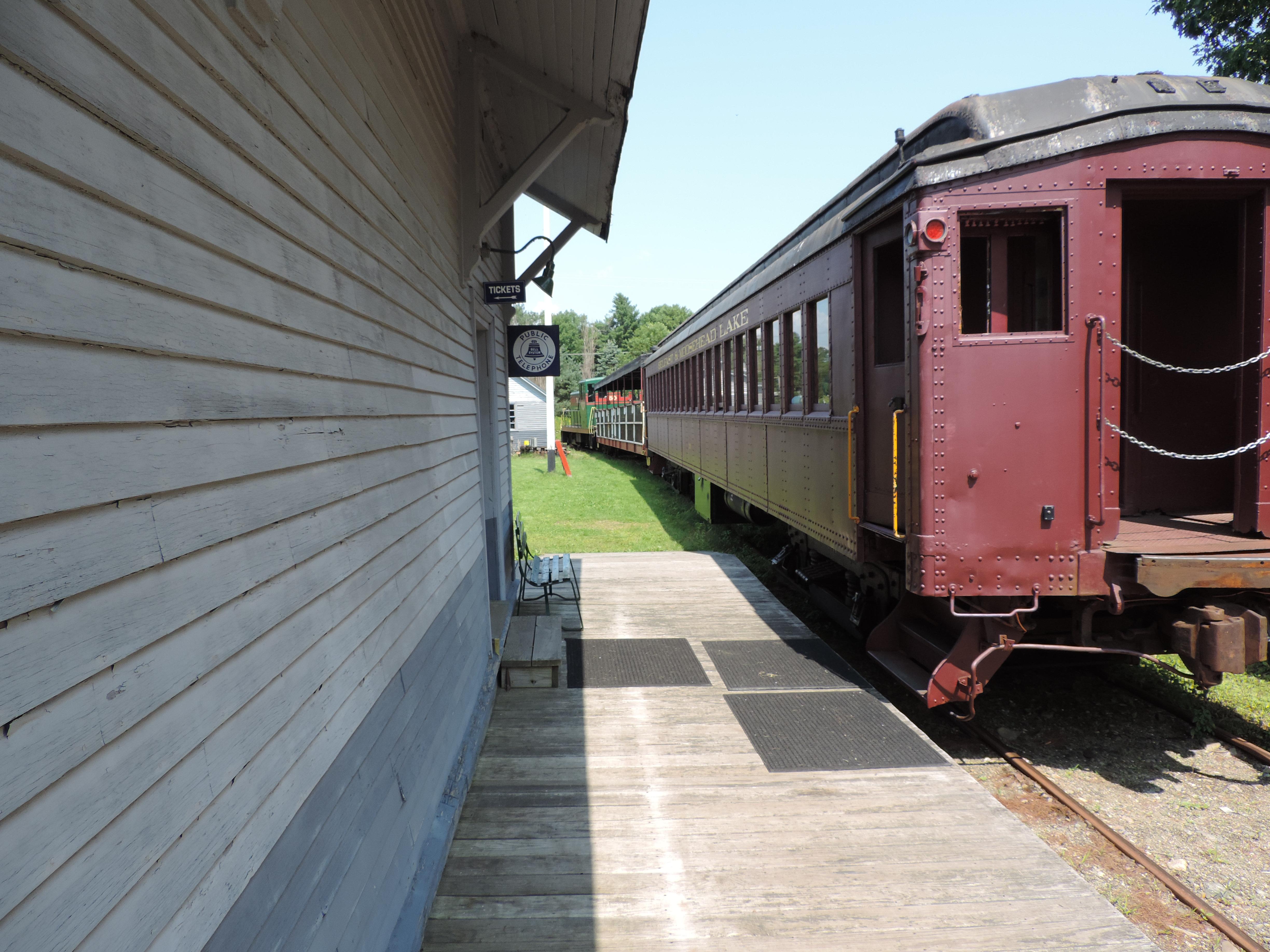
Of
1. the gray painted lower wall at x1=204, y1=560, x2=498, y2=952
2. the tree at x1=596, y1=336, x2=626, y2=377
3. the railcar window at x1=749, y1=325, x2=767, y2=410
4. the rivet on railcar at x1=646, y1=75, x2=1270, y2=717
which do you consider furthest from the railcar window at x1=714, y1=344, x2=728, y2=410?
the tree at x1=596, y1=336, x2=626, y2=377

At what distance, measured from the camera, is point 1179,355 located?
216 inches

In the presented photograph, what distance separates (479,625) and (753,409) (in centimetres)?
443

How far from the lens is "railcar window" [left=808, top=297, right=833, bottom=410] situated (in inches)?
248

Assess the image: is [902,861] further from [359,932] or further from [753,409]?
[753,409]

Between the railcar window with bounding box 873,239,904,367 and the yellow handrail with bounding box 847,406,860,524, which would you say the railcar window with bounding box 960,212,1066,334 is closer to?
the railcar window with bounding box 873,239,904,367

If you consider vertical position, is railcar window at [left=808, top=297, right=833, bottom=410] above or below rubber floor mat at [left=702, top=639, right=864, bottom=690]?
above

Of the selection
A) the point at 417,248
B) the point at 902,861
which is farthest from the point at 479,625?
the point at 902,861

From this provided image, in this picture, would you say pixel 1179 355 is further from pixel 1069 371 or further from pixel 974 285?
pixel 974 285

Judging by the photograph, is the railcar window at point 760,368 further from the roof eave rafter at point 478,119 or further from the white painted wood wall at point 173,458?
the white painted wood wall at point 173,458

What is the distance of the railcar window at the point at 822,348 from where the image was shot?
6.29 meters

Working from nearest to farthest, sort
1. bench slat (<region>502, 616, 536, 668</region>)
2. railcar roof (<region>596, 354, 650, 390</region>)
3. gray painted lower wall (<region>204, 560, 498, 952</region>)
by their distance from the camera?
1. gray painted lower wall (<region>204, 560, 498, 952</region>)
2. bench slat (<region>502, 616, 536, 668</region>)
3. railcar roof (<region>596, 354, 650, 390</region>)

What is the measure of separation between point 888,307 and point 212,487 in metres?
4.73

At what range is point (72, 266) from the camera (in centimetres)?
120

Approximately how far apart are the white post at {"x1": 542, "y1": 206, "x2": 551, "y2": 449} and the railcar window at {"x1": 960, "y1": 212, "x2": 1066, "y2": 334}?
301 inches
